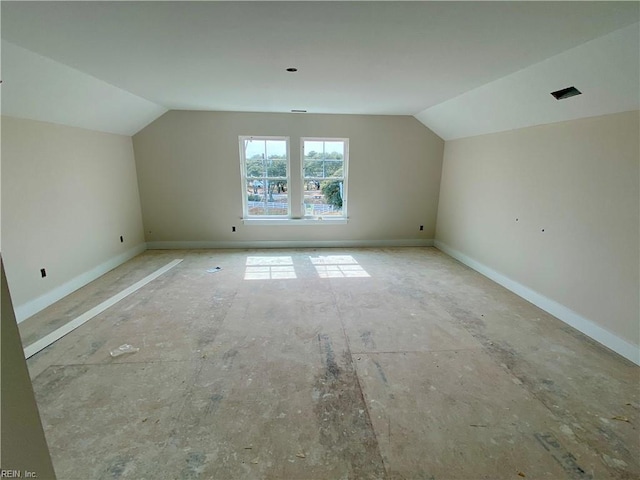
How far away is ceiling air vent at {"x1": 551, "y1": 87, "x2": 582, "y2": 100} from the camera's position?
264cm

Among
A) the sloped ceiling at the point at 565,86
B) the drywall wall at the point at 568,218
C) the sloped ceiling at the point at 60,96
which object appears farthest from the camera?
the drywall wall at the point at 568,218

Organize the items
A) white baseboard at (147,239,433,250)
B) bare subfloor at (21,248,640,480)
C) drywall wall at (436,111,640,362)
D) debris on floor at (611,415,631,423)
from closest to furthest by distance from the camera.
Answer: bare subfloor at (21,248,640,480) < debris on floor at (611,415,631,423) < drywall wall at (436,111,640,362) < white baseboard at (147,239,433,250)

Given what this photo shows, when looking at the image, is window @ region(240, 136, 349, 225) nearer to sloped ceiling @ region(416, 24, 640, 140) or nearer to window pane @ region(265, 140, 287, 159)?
window pane @ region(265, 140, 287, 159)

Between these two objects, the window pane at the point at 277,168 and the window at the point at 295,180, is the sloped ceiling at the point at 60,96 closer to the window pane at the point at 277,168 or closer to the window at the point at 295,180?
the window at the point at 295,180

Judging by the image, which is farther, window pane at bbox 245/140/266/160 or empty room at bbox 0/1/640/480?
window pane at bbox 245/140/266/160

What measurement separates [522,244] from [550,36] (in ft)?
7.81

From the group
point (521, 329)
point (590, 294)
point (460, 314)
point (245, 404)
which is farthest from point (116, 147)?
point (590, 294)

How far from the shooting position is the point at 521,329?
9.72 ft

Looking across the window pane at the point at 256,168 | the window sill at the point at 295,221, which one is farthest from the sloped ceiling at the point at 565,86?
the window pane at the point at 256,168

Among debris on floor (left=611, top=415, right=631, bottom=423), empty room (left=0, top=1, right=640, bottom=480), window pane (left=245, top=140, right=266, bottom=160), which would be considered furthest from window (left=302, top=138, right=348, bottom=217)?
debris on floor (left=611, top=415, right=631, bottom=423)

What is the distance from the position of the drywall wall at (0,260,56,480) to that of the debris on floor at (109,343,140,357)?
1926 millimetres

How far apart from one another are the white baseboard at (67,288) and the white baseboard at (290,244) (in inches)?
24.9

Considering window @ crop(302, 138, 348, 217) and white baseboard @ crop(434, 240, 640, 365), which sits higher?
window @ crop(302, 138, 348, 217)

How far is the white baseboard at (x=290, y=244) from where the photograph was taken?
5559 mm
